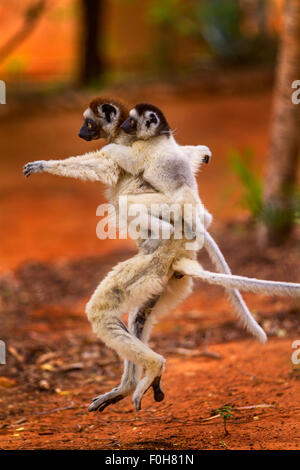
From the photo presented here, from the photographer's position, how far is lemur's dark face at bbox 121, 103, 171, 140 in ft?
12.1

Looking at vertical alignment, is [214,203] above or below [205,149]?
below

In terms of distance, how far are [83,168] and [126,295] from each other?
0.69 metres

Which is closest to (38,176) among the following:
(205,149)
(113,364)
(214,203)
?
(214,203)

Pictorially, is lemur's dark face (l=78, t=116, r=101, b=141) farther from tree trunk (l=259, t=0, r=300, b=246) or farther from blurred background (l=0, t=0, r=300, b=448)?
tree trunk (l=259, t=0, r=300, b=246)

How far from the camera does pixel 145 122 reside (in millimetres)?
3701

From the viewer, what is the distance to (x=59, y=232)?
34.8ft

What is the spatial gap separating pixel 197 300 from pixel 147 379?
380 centimetres

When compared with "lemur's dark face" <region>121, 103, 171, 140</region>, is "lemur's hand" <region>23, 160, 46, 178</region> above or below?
below

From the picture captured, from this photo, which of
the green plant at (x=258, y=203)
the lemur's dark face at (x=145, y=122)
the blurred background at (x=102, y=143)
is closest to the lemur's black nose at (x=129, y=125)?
the lemur's dark face at (x=145, y=122)

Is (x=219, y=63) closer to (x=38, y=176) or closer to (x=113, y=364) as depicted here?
(x=38, y=176)

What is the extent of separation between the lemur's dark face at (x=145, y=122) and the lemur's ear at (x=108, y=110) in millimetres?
232

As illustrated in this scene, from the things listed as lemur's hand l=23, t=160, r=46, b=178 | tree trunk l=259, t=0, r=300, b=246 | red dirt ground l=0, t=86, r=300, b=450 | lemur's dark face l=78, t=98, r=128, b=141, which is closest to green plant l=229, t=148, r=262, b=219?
tree trunk l=259, t=0, r=300, b=246

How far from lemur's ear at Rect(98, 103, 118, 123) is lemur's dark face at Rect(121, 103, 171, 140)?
23 cm

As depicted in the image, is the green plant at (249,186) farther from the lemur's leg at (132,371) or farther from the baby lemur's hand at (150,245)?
the baby lemur's hand at (150,245)
